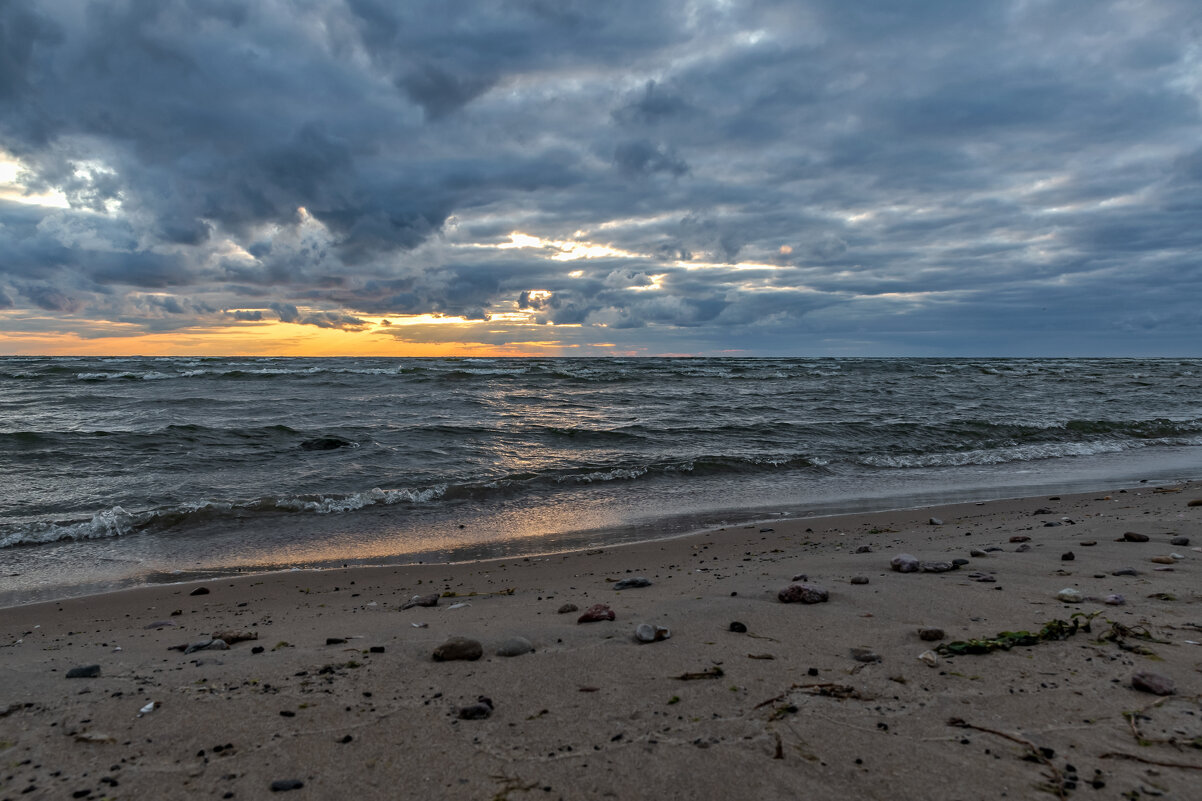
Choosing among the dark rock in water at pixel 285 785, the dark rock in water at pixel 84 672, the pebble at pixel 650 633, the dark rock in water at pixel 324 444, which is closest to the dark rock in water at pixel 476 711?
the dark rock in water at pixel 285 785

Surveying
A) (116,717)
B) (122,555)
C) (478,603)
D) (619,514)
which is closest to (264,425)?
(122,555)

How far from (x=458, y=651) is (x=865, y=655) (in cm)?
210

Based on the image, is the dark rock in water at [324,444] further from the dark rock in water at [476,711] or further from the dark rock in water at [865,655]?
the dark rock in water at [865,655]

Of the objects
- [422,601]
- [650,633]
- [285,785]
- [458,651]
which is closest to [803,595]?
[650,633]

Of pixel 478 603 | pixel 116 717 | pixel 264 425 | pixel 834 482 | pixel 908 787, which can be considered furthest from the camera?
pixel 264 425

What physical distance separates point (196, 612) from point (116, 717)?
243 cm

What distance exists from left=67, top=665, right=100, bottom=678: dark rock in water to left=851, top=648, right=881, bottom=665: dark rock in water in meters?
3.95

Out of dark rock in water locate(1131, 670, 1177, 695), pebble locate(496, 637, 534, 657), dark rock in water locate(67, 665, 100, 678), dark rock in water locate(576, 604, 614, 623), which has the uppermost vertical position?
dark rock in water locate(1131, 670, 1177, 695)

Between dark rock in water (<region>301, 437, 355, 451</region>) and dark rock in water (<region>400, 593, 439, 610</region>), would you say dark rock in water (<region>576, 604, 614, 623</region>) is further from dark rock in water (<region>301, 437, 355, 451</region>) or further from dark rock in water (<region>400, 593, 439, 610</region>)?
dark rock in water (<region>301, 437, 355, 451</region>)

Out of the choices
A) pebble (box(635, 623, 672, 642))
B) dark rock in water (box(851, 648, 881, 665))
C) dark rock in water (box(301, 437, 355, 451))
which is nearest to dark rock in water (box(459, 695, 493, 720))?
pebble (box(635, 623, 672, 642))

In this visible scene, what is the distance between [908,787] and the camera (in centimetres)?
203

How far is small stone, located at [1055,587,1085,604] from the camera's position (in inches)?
149

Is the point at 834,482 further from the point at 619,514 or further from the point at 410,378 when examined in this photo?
the point at 410,378

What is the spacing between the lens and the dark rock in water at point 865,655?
3.03m
